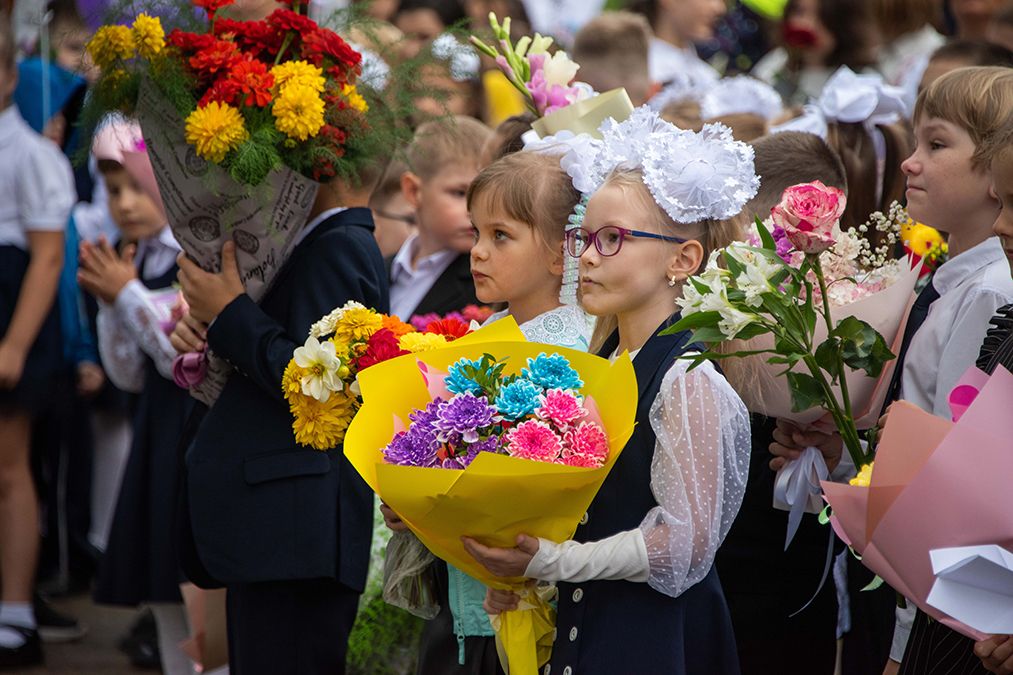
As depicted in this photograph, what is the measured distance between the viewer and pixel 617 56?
6176 millimetres

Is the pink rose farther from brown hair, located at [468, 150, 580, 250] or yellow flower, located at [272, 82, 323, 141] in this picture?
yellow flower, located at [272, 82, 323, 141]

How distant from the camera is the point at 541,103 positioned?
4047 mm

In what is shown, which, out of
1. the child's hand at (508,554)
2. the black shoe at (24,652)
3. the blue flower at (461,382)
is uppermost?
the blue flower at (461,382)

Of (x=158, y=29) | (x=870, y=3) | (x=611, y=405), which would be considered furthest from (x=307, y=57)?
(x=870, y=3)

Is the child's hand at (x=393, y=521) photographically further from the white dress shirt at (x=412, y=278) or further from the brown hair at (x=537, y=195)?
the white dress shirt at (x=412, y=278)

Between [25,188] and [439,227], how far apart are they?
2.16 m

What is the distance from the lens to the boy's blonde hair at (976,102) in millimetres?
3246

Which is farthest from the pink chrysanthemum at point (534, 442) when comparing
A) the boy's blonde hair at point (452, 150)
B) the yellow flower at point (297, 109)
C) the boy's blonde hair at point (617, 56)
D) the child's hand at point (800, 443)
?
the boy's blonde hair at point (617, 56)

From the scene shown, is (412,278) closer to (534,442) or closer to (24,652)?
(534,442)

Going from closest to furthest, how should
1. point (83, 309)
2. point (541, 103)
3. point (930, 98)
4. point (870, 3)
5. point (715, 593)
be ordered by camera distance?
point (715, 593) < point (930, 98) < point (541, 103) < point (870, 3) < point (83, 309)

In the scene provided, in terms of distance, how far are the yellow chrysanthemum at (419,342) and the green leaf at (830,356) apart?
33.4 inches

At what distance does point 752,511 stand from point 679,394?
917 mm

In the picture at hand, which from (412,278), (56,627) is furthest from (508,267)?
(56,627)

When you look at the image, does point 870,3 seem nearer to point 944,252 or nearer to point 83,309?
point 944,252
